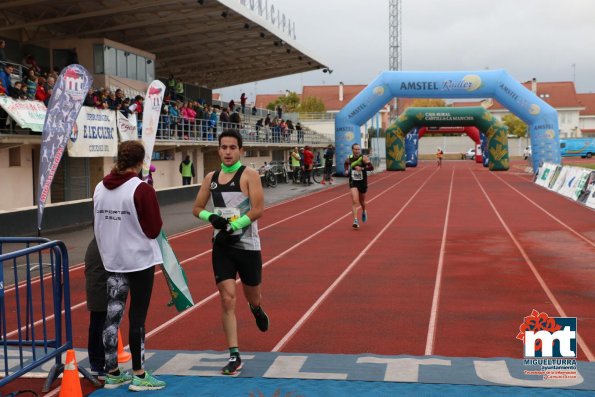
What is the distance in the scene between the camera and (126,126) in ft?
65.2

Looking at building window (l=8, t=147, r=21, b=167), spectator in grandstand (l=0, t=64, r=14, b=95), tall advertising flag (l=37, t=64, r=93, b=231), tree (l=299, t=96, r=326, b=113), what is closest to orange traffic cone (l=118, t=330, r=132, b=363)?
tall advertising flag (l=37, t=64, r=93, b=231)

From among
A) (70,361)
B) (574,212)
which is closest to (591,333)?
(70,361)

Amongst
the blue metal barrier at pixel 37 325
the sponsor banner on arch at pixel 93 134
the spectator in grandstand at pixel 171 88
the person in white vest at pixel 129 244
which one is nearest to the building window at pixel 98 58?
the spectator in grandstand at pixel 171 88

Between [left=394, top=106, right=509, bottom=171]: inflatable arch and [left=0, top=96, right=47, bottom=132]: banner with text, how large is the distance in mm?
34992

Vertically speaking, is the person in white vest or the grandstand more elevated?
the grandstand

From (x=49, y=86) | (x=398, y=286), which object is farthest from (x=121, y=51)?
(x=398, y=286)

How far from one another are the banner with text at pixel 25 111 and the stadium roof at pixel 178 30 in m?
5.57

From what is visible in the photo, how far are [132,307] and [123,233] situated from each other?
1.78 feet

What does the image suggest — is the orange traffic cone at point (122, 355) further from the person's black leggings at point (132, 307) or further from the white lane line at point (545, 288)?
the white lane line at point (545, 288)

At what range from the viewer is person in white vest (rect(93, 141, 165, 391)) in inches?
197

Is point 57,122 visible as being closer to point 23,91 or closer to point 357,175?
point 23,91

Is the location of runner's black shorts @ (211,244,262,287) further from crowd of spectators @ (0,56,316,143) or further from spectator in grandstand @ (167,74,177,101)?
spectator in grandstand @ (167,74,177,101)

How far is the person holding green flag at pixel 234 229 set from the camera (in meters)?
5.43

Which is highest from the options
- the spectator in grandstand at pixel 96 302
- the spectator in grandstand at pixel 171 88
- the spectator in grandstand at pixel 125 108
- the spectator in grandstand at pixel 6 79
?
the spectator in grandstand at pixel 171 88
